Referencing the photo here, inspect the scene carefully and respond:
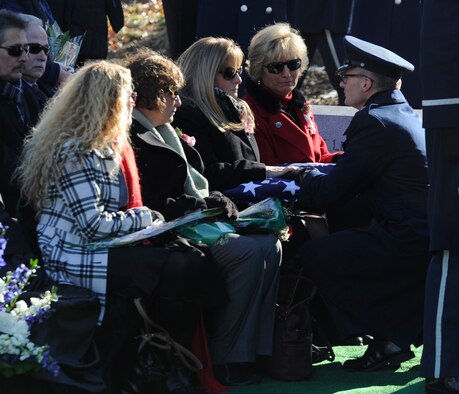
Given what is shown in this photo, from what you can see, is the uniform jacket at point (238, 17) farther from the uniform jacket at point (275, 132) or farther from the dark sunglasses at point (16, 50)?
the dark sunglasses at point (16, 50)

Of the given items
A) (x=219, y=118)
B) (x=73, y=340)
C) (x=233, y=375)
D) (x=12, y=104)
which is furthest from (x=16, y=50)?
(x=233, y=375)

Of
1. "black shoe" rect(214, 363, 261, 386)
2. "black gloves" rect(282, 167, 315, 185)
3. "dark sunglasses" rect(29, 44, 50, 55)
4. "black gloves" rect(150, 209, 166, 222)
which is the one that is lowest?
"black shoe" rect(214, 363, 261, 386)

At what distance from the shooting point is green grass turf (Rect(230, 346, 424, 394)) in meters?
5.11

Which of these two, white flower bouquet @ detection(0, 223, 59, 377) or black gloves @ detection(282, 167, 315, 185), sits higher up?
black gloves @ detection(282, 167, 315, 185)

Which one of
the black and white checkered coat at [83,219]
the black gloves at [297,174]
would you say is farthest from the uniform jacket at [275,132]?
the black and white checkered coat at [83,219]

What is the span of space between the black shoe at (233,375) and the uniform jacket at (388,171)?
88cm

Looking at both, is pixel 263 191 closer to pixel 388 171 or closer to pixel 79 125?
pixel 388 171

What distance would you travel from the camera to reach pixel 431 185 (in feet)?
15.6

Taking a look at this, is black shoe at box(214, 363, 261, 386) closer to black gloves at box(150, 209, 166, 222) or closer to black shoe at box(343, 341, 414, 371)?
black shoe at box(343, 341, 414, 371)

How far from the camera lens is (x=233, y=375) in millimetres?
5160

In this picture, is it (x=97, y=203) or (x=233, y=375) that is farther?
(x=233, y=375)

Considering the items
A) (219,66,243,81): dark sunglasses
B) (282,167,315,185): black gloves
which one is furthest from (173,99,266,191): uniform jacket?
(219,66,243,81): dark sunglasses

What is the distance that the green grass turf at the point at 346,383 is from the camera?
5.11m

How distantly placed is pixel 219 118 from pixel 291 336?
3.86 feet
